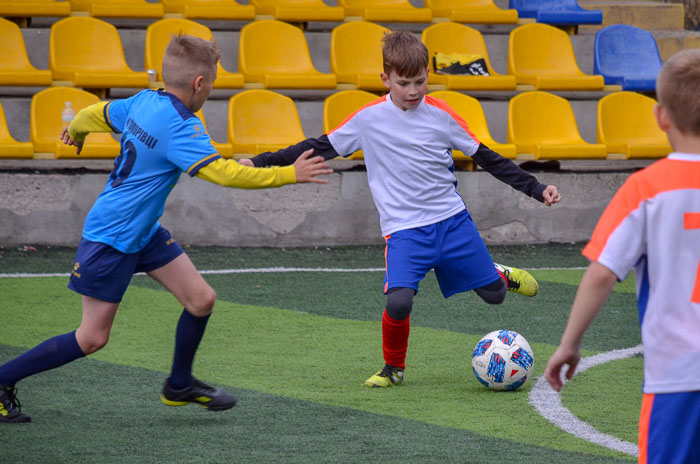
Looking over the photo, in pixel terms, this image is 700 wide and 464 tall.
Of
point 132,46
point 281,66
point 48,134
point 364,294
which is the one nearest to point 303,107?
point 281,66

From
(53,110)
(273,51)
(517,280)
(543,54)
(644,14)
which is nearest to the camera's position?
(517,280)

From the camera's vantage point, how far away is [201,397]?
430 centimetres

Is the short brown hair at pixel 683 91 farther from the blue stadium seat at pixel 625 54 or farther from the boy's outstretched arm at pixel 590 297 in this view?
the blue stadium seat at pixel 625 54

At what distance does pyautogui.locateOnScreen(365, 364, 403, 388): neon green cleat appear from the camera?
16.1 feet

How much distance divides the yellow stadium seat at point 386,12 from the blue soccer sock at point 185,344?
683 centimetres

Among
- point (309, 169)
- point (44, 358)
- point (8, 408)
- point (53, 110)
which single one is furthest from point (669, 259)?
point (53, 110)

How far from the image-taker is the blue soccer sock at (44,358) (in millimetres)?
4137

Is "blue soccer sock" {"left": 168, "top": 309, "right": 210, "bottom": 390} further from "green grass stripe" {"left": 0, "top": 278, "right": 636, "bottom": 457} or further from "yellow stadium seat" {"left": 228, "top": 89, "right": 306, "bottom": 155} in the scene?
"yellow stadium seat" {"left": 228, "top": 89, "right": 306, "bottom": 155}

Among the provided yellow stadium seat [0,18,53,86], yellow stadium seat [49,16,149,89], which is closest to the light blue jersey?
yellow stadium seat [0,18,53,86]

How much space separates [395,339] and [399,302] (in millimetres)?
284

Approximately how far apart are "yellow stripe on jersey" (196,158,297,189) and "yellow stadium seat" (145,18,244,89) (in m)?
5.65

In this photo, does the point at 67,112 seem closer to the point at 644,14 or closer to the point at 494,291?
the point at 494,291

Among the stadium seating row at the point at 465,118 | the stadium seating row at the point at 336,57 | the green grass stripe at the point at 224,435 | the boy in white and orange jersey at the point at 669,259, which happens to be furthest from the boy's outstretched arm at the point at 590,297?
the stadium seating row at the point at 336,57

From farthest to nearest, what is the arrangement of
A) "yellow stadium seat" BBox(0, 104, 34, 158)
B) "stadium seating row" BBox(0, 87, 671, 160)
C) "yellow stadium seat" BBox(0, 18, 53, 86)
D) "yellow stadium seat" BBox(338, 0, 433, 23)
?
1. "yellow stadium seat" BBox(338, 0, 433, 23)
2. "yellow stadium seat" BBox(0, 18, 53, 86)
3. "stadium seating row" BBox(0, 87, 671, 160)
4. "yellow stadium seat" BBox(0, 104, 34, 158)
